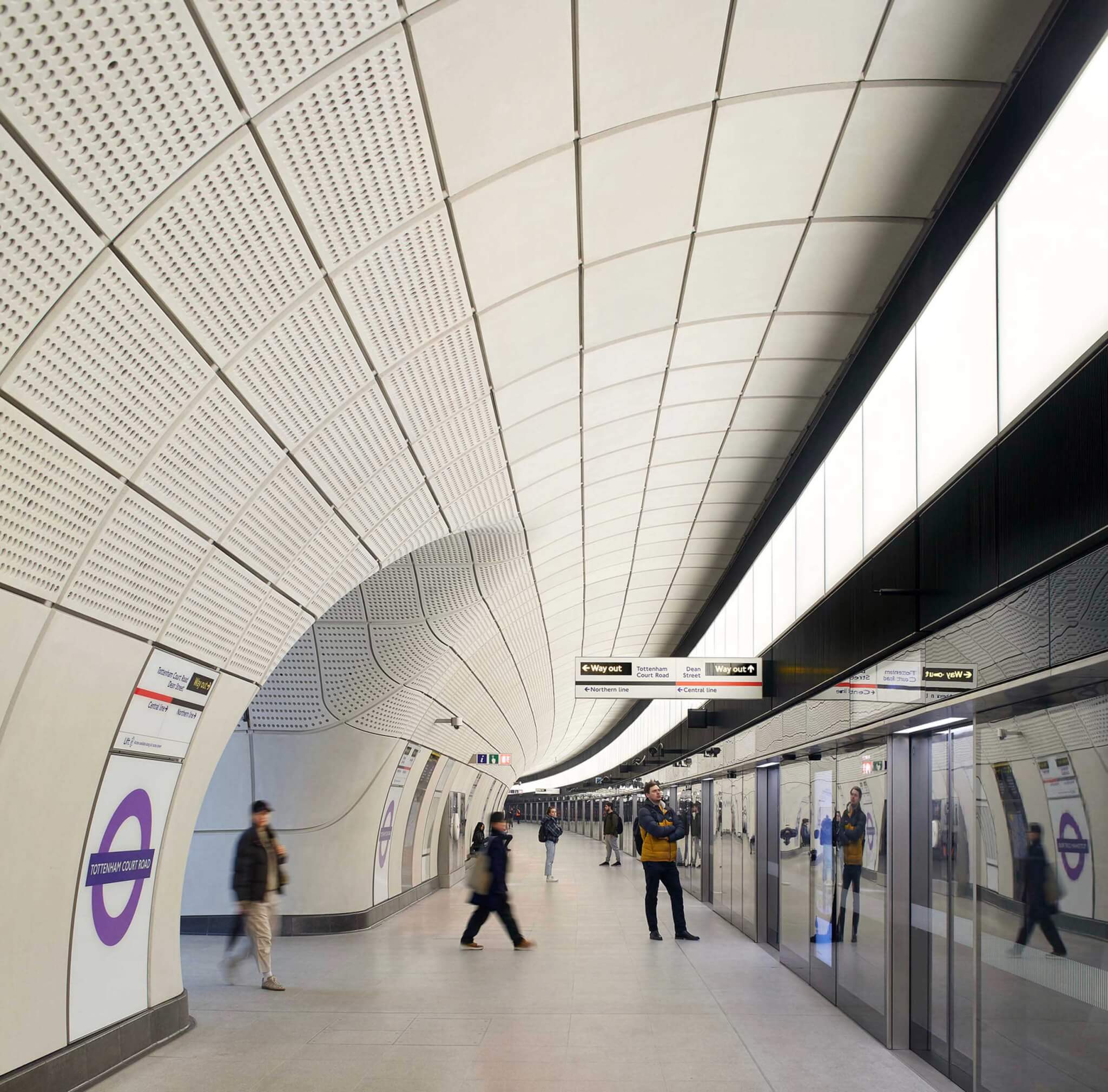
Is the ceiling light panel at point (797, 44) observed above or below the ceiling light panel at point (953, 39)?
below

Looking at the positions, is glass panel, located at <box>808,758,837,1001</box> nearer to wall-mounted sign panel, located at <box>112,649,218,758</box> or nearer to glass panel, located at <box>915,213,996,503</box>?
glass panel, located at <box>915,213,996,503</box>

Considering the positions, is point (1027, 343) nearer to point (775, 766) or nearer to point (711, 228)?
point (711, 228)

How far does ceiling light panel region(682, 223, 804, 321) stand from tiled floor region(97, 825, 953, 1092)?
578 centimetres

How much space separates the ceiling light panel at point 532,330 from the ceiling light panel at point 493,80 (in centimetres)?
176

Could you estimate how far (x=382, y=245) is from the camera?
629 cm

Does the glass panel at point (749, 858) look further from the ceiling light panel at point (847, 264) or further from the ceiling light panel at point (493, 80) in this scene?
the ceiling light panel at point (493, 80)

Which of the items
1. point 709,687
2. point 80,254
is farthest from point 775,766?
point 80,254

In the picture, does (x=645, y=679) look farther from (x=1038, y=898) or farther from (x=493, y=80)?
(x=493, y=80)

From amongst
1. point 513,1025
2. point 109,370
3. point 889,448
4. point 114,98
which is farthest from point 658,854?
point 114,98

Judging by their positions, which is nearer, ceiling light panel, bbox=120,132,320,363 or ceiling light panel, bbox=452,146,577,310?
ceiling light panel, bbox=120,132,320,363

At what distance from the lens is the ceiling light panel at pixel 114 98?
3.80m

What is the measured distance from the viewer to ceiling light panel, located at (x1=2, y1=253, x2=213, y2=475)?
4758 millimetres

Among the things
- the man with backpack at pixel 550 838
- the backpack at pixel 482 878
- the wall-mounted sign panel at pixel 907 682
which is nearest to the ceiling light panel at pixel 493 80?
the wall-mounted sign panel at pixel 907 682

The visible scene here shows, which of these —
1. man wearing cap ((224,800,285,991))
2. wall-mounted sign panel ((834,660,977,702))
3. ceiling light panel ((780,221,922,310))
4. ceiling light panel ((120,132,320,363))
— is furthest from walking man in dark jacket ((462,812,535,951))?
ceiling light panel ((120,132,320,363))
